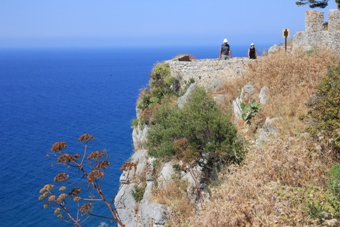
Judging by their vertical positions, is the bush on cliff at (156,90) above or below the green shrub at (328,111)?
below

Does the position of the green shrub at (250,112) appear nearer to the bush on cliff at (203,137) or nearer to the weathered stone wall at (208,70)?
the bush on cliff at (203,137)

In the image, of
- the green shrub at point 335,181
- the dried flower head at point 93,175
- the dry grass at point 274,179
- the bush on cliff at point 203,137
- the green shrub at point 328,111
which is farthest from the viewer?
the bush on cliff at point 203,137

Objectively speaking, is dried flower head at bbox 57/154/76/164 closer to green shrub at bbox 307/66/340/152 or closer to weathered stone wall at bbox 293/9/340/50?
green shrub at bbox 307/66/340/152

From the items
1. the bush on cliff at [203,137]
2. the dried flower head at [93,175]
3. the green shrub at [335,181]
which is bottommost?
the bush on cliff at [203,137]

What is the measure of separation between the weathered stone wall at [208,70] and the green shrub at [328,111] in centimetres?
1118

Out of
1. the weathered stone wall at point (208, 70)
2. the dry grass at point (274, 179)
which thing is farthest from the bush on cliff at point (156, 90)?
the dry grass at point (274, 179)

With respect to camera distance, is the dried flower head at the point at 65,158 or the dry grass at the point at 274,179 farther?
the dried flower head at the point at 65,158

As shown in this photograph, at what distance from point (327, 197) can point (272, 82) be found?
10.9m

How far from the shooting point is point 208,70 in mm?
24609

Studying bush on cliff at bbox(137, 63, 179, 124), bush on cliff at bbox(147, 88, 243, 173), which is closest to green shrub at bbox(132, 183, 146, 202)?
bush on cliff at bbox(147, 88, 243, 173)

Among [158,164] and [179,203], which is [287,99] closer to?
[179,203]

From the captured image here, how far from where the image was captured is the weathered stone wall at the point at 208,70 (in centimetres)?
2308

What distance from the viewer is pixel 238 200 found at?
7.03 metres

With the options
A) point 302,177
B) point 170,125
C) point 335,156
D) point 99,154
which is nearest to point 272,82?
point 170,125
